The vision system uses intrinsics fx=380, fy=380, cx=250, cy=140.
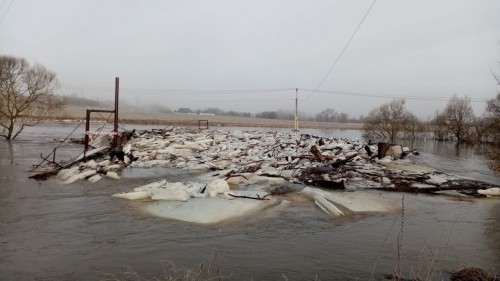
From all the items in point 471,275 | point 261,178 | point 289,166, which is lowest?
point 471,275

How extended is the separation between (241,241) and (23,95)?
121ft

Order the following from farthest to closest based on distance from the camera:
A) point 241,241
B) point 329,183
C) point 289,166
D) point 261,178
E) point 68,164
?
point 289,166, point 68,164, point 261,178, point 329,183, point 241,241

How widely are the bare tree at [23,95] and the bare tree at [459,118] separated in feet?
222

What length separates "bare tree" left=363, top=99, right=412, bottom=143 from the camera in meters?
61.6

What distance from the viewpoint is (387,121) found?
205 ft

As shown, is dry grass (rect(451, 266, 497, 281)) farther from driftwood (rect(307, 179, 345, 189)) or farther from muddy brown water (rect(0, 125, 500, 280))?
driftwood (rect(307, 179, 345, 189))

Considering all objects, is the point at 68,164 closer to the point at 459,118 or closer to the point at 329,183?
the point at 329,183

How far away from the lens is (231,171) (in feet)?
53.2

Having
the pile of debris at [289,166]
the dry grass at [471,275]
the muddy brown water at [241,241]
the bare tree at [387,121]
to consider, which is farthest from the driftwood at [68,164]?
the bare tree at [387,121]

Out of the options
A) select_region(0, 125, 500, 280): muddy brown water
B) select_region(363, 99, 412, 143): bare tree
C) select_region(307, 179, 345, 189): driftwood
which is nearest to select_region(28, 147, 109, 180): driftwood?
select_region(0, 125, 500, 280): muddy brown water

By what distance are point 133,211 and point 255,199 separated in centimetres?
353

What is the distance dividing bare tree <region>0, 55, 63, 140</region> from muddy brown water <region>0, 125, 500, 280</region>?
2782cm

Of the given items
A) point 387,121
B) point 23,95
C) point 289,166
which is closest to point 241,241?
point 289,166

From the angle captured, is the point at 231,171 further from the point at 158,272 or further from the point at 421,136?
the point at 421,136
